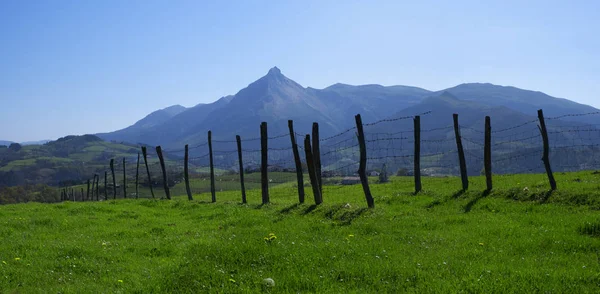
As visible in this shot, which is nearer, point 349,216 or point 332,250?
point 332,250

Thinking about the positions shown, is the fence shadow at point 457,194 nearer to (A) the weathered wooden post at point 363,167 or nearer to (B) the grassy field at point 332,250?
(B) the grassy field at point 332,250

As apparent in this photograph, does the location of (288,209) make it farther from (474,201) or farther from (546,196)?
(546,196)

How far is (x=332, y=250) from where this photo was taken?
10914 mm

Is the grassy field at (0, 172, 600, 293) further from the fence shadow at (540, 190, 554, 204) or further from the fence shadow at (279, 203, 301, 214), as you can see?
the fence shadow at (279, 203, 301, 214)

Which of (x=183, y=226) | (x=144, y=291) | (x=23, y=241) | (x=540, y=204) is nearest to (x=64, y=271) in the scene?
(x=144, y=291)

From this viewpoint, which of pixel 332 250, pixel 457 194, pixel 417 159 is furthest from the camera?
pixel 417 159

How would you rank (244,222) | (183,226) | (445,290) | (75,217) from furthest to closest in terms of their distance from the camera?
(75,217), (183,226), (244,222), (445,290)

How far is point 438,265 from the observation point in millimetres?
9461

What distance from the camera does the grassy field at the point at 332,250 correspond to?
342 inches

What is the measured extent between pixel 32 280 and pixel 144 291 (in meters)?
3.64

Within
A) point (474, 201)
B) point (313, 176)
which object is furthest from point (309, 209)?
point (474, 201)

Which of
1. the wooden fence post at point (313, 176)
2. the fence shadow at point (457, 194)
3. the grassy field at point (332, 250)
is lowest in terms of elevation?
the grassy field at point (332, 250)

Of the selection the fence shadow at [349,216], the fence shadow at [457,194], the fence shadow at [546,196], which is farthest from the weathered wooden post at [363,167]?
the fence shadow at [546,196]

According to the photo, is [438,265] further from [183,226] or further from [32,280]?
[183,226]
